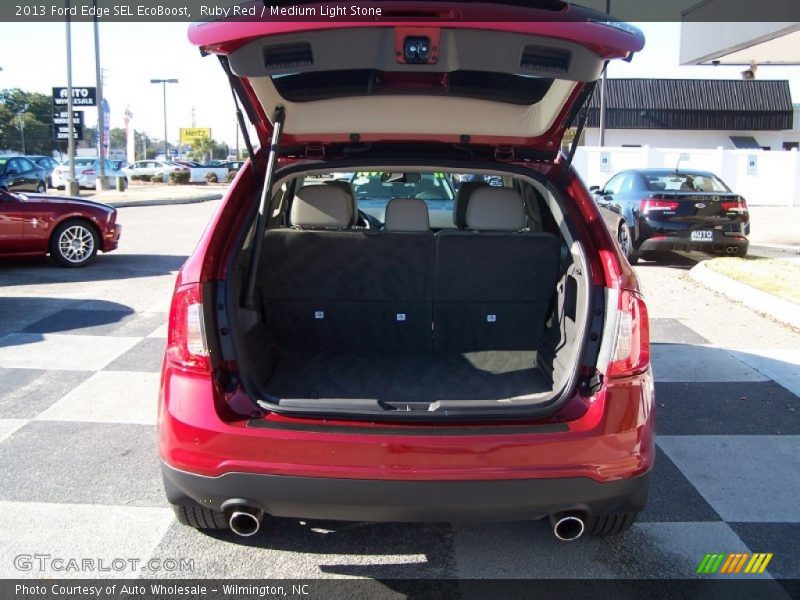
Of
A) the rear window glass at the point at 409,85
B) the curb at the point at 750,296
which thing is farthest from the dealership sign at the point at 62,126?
the rear window glass at the point at 409,85

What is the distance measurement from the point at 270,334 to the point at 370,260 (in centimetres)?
64

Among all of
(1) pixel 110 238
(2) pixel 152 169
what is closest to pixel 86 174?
(2) pixel 152 169

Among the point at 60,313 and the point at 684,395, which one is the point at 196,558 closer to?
the point at 684,395

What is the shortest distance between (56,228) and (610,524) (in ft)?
29.1

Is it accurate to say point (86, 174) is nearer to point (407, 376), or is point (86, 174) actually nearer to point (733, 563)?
point (407, 376)

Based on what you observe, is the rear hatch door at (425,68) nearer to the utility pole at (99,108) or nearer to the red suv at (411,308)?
the red suv at (411,308)

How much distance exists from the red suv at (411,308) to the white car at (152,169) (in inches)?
1552

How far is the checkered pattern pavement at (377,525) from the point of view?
306 cm

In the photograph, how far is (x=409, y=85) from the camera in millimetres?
3209

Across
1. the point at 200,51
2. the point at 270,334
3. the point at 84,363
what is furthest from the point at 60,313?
the point at 200,51

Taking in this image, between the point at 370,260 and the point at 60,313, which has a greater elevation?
the point at 370,260

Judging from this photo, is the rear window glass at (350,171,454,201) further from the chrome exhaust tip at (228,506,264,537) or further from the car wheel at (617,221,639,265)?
the chrome exhaust tip at (228,506,264,537)

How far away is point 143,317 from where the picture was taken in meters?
7.27

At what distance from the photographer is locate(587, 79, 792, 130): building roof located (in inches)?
1428
